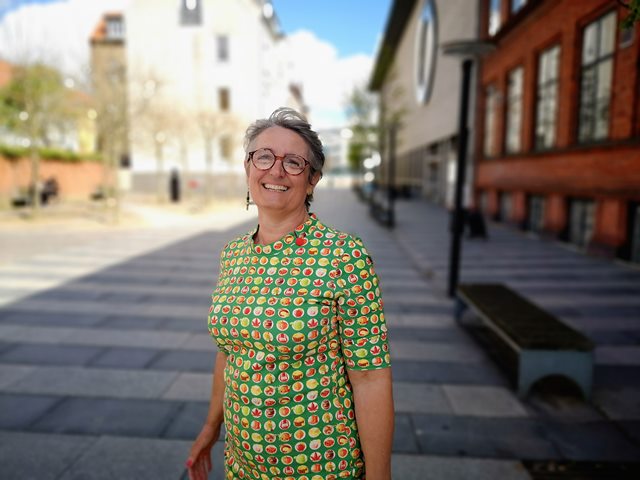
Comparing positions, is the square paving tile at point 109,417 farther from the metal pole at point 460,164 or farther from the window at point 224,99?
the window at point 224,99

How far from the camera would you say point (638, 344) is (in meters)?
5.89

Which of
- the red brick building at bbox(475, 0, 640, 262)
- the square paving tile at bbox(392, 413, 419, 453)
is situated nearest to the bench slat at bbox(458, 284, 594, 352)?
the square paving tile at bbox(392, 413, 419, 453)

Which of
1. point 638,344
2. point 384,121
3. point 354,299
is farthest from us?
point 384,121

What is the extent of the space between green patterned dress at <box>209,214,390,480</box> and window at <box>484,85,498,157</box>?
63.3 ft

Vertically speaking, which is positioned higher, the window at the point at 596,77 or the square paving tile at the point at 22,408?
the window at the point at 596,77

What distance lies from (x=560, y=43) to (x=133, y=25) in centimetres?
3703

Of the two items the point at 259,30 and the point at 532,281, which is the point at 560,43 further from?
the point at 259,30

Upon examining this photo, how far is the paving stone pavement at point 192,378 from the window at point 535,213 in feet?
18.1

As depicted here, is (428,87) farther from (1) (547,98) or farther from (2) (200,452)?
(2) (200,452)

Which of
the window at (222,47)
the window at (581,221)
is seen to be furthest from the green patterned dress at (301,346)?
the window at (222,47)

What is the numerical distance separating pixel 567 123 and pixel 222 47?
33.3 metres

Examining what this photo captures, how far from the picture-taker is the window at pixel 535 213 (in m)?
15.5

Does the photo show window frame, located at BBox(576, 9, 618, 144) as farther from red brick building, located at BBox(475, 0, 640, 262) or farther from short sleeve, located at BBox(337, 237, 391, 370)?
short sleeve, located at BBox(337, 237, 391, 370)

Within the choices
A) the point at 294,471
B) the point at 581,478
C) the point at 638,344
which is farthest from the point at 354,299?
the point at 638,344
